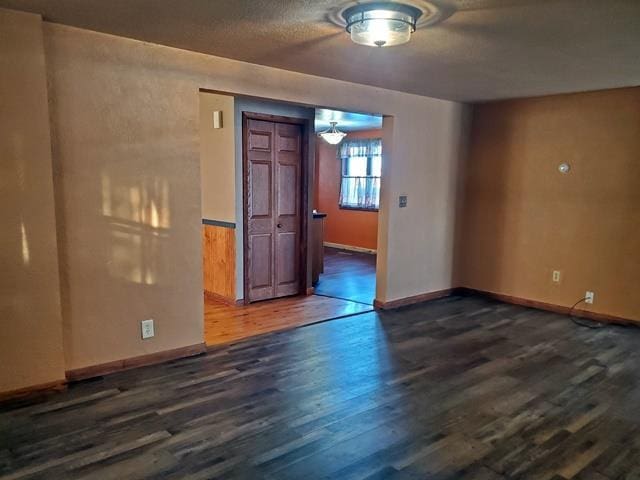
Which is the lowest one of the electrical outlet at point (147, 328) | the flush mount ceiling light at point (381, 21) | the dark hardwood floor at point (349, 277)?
the dark hardwood floor at point (349, 277)

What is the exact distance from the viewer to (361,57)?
334 cm

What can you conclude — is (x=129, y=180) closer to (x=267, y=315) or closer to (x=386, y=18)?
(x=386, y=18)

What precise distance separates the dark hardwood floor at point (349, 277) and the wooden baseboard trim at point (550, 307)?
3.94 ft

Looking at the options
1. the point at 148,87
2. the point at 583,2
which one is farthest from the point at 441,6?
the point at 148,87

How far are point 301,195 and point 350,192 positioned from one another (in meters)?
3.78

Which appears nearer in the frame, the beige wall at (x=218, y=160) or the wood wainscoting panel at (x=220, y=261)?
the beige wall at (x=218, y=160)

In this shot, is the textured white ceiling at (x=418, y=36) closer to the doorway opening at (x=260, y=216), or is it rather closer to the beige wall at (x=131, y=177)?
the beige wall at (x=131, y=177)

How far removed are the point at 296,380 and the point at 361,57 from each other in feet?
→ 7.53

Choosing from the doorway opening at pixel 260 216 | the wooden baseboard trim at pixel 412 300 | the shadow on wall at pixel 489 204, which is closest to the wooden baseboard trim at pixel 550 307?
the shadow on wall at pixel 489 204

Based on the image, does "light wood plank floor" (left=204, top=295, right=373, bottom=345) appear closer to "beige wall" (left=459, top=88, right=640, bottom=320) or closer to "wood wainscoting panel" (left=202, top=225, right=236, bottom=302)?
"wood wainscoting panel" (left=202, top=225, right=236, bottom=302)

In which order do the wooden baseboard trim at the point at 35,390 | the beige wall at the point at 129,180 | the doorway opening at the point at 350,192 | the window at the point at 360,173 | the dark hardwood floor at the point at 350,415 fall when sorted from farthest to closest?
A: the window at the point at 360,173 < the doorway opening at the point at 350,192 < the beige wall at the point at 129,180 < the wooden baseboard trim at the point at 35,390 < the dark hardwood floor at the point at 350,415

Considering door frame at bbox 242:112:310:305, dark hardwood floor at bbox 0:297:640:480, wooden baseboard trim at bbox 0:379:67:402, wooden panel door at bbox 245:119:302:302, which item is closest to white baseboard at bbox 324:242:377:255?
door frame at bbox 242:112:310:305

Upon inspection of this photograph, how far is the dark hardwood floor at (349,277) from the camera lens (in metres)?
5.63

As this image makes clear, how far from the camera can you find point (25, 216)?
2.75 metres
